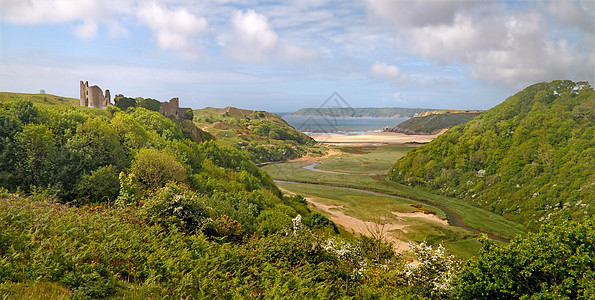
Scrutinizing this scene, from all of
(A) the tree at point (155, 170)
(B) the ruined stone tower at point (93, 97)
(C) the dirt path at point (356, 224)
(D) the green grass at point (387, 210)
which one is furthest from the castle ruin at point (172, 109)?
(A) the tree at point (155, 170)

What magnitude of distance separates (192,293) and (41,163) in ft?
81.8

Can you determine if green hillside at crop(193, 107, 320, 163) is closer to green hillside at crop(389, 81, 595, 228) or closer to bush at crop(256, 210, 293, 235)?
green hillside at crop(389, 81, 595, 228)

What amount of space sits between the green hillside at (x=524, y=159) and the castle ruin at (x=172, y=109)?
201 feet

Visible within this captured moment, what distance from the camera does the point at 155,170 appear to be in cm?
3131

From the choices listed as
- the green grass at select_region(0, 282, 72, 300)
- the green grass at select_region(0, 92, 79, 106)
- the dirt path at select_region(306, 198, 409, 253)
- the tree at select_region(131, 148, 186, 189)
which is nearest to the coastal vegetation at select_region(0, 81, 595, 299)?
the green grass at select_region(0, 282, 72, 300)

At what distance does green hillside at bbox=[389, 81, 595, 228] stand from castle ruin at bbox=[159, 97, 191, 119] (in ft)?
201

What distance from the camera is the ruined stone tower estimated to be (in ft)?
222

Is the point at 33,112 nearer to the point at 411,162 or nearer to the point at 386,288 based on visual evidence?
the point at 386,288

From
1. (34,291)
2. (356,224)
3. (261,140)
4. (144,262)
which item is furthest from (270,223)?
(261,140)

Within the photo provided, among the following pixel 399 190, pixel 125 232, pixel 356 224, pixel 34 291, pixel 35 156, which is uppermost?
pixel 35 156

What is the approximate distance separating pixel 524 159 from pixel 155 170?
71.5m

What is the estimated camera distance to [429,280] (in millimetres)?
20094

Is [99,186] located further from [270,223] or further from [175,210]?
[270,223]

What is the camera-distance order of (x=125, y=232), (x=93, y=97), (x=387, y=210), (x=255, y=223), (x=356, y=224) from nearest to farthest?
1. (x=125, y=232)
2. (x=255, y=223)
3. (x=356, y=224)
4. (x=387, y=210)
5. (x=93, y=97)
